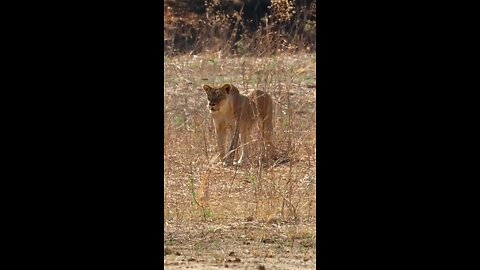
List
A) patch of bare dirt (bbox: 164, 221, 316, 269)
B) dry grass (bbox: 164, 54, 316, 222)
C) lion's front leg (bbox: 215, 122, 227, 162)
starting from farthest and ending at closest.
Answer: lion's front leg (bbox: 215, 122, 227, 162) < dry grass (bbox: 164, 54, 316, 222) < patch of bare dirt (bbox: 164, 221, 316, 269)

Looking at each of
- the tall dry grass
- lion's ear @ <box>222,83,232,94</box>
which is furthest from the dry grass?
lion's ear @ <box>222,83,232,94</box>

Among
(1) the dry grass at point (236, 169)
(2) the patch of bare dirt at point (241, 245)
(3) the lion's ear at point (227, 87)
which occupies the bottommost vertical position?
(2) the patch of bare dirt at point (241, 245)

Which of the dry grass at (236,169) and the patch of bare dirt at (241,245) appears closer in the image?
the patch of bare dirt at (241,245)

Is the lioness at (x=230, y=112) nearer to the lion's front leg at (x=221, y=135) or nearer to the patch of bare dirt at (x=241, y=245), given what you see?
the lion's front leg at (x=221, y=135)

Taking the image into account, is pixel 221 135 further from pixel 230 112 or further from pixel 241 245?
pixel 241 245

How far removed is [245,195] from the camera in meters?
5.86

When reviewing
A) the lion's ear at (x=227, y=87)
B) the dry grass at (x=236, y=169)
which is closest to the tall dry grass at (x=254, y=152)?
the dry grass at (x=236, y=169)

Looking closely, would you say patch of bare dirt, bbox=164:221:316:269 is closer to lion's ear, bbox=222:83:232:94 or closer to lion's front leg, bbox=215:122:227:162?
lion's front leg, bbox=215:122:227:162

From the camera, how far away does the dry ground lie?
175 inches

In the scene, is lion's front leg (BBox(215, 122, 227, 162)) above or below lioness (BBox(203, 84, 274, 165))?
below

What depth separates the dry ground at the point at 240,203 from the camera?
4441 mm

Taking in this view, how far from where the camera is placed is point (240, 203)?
5.64 meters

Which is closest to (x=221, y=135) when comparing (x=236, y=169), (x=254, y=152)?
(x=254, y=152)
